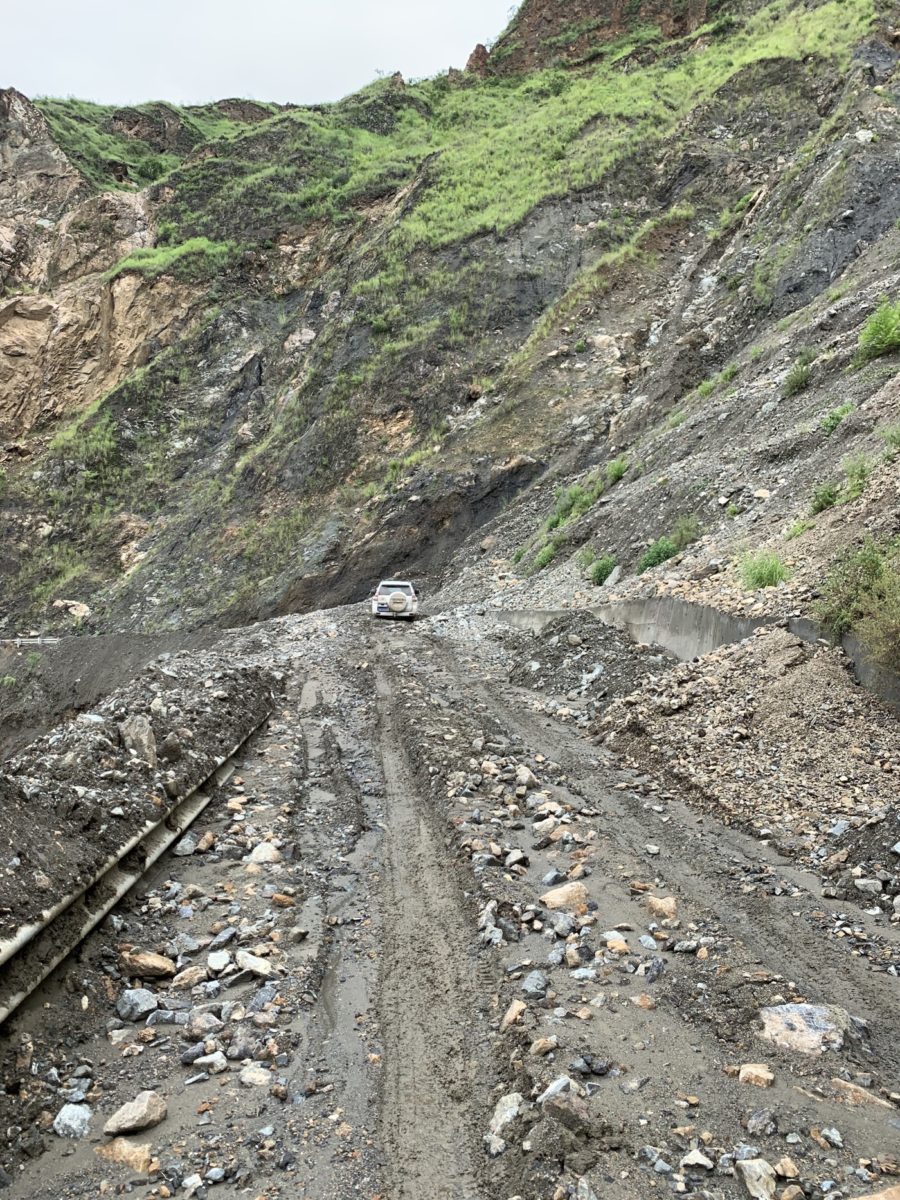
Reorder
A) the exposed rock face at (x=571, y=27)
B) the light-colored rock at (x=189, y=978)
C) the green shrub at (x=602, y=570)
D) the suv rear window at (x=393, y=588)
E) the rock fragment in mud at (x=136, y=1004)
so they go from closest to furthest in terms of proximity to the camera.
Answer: the rock fragment in mud at (x=136, y=1004), the light-colored rock at (x=189, y=978), the green shrub at (x=602, y=570), the suv rear window at (x=393, y=588), the exposed rock face at (x=571, y=27)

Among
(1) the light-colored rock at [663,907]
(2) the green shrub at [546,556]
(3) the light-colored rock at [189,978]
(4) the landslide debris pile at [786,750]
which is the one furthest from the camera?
(2) the green shrub at [546,556]

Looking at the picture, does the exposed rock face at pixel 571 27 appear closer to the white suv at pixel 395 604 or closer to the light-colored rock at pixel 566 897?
the white suv at pixel 395 604

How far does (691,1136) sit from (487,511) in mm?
24131

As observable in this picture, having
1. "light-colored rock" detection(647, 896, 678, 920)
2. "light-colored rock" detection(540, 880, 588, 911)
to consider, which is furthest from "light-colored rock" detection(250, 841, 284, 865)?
"light-colored rock" detection(647, 896, 678, 920)

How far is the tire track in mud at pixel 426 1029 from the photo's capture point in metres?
3.11

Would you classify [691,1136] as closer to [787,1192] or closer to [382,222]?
[787,1192]

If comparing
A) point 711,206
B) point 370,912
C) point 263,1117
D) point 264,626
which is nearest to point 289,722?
point 370,912

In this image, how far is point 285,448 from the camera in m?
33.9

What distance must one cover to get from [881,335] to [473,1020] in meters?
13.5

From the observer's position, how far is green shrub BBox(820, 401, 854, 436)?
1245cm

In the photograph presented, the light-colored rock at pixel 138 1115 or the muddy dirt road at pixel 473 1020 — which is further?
the light-colored rock at pixel 138 1115

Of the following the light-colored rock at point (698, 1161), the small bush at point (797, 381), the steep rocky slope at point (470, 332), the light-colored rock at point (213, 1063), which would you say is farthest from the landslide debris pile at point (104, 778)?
the small bush at point (797, 381)

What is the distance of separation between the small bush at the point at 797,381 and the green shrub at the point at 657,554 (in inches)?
171

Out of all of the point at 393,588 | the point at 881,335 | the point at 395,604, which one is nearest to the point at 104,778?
the point at 881,335
